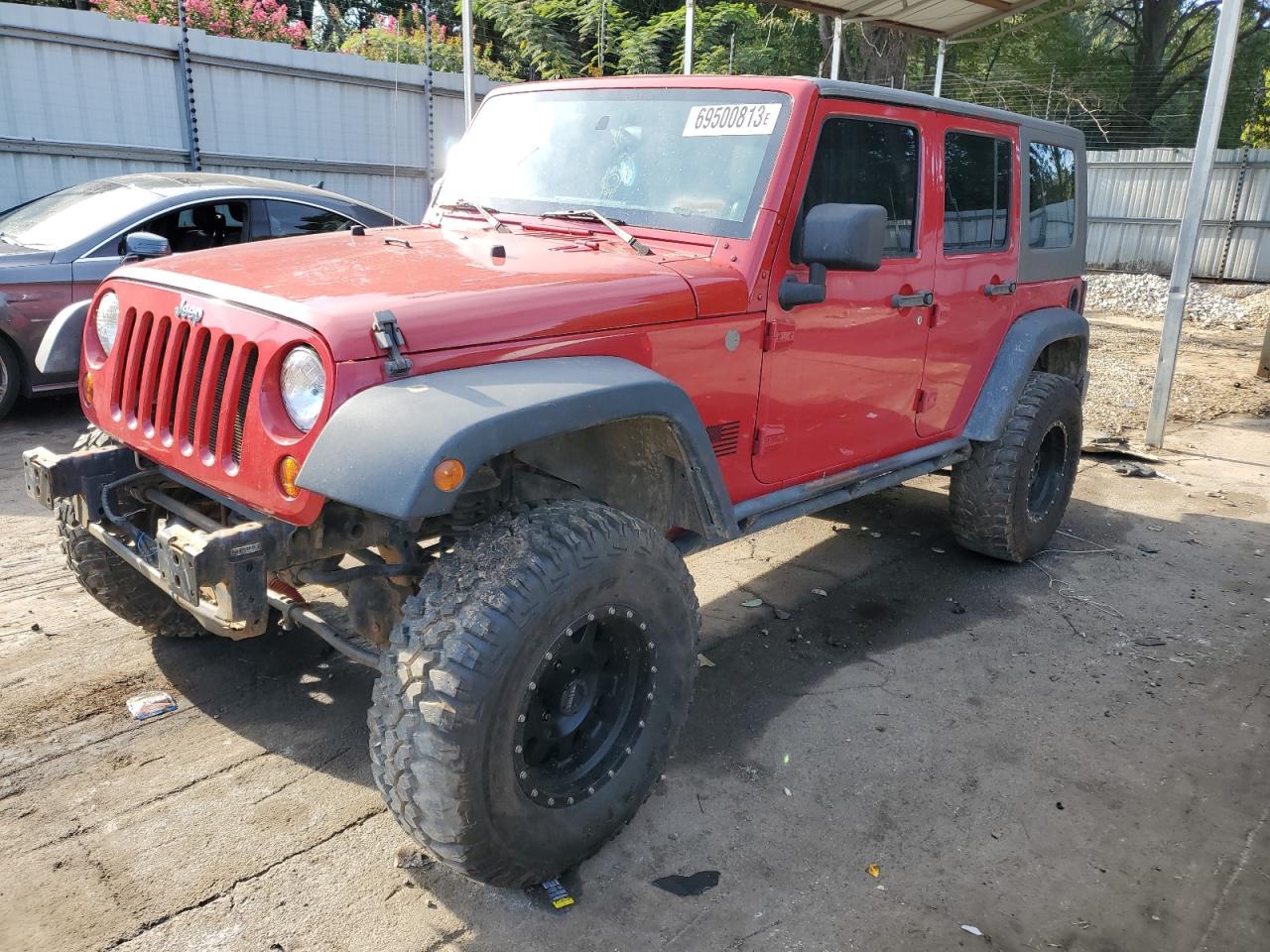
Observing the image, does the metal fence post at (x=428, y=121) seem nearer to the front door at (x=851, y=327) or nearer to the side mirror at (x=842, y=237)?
the front door at (x=851, y=327)

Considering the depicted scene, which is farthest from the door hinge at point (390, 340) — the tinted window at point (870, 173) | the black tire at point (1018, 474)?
the black tire at point (1018, 474)

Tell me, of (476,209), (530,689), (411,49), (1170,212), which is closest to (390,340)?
(530,689)

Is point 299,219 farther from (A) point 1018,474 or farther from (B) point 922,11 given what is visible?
(B) point 922,11

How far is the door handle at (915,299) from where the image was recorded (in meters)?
3.83

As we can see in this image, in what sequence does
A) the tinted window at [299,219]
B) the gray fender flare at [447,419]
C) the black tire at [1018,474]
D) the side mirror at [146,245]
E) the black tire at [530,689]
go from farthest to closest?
the tinted window at [299,219], the side mirror at [146,245], the black tire at [1018,474], the black tire at [530,689], the gray fender flare at [447,419]

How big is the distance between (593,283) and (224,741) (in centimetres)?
189

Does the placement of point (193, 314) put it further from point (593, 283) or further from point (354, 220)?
point (354, 220)

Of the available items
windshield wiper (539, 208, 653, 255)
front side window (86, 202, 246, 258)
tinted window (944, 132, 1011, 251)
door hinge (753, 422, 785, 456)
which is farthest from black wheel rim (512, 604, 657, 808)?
front side window (86, 202, 246, 258)

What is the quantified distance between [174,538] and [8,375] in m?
4.87

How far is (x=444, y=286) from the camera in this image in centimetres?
269

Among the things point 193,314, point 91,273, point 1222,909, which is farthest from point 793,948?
point 91,273

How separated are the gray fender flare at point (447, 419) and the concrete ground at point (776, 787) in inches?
45.0

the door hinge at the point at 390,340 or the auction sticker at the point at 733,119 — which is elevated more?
the auction sticker at the point at 733,119

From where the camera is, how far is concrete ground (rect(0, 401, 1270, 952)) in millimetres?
2561
